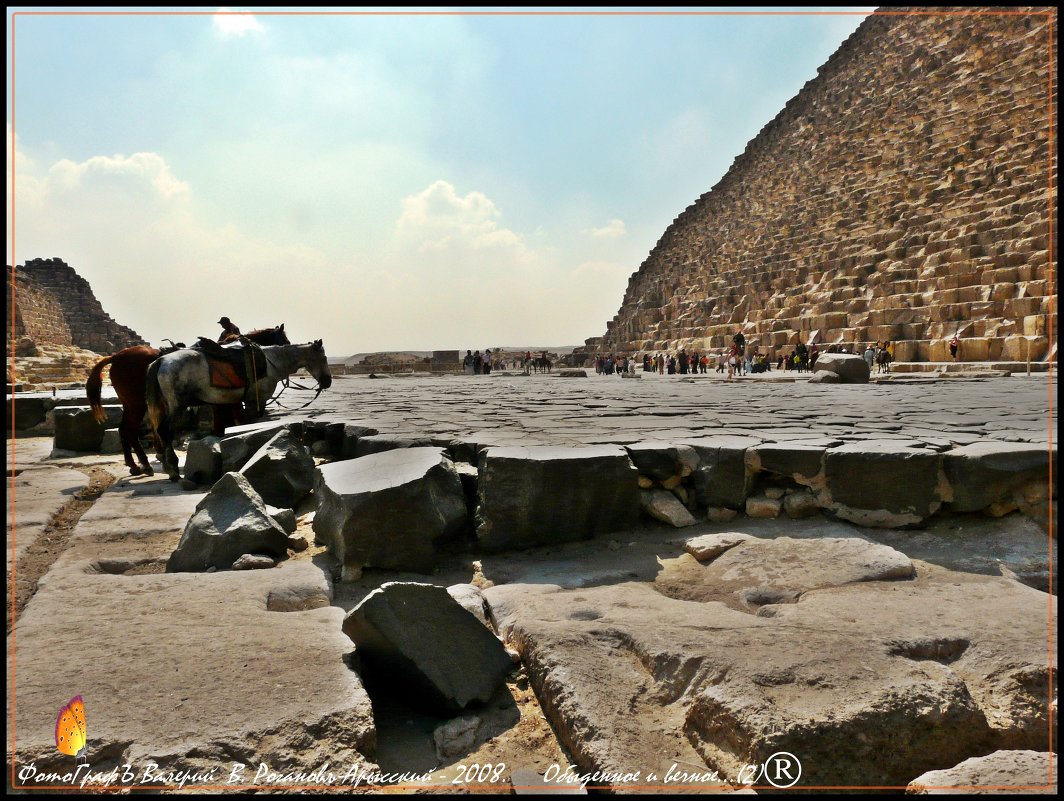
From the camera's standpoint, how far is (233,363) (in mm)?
5762

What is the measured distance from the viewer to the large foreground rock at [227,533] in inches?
104

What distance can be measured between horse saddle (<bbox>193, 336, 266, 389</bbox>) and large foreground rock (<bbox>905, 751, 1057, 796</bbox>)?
18.8 ft

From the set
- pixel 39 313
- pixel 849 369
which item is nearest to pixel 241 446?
pixel 849 369

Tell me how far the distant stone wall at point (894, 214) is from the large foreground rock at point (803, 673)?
17203 millimetres

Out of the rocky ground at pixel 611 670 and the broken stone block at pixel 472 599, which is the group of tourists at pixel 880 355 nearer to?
the rocky ground at pixel 611 670

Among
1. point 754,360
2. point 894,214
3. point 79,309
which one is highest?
point 894,214

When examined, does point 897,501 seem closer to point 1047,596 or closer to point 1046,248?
point 1047,596

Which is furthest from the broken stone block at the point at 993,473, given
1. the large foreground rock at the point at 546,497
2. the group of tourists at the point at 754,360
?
the group of tourists at the point at 754,360

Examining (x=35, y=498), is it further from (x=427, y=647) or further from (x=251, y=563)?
(x=427, y=647)

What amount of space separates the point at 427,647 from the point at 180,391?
4.62 m

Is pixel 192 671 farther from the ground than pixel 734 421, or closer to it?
closer to it

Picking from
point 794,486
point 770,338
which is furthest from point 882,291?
point 794,486

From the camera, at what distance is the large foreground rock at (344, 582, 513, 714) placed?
65.4 inches

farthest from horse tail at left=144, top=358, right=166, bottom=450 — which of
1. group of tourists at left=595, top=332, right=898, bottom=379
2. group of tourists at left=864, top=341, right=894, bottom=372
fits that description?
group of tourists at left=864, top=341, right=894, bottom=372
